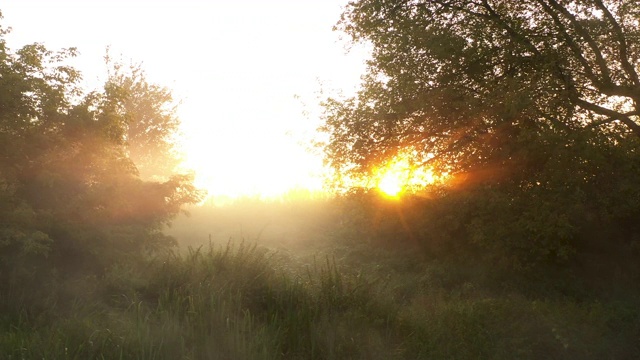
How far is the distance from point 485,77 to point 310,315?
340 inches

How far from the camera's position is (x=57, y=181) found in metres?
12.8

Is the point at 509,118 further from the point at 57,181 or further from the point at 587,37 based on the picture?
the point at 57,181

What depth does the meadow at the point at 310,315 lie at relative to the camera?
741 centimetres

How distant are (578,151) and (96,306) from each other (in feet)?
34.1

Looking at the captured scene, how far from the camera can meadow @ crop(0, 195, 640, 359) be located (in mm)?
7414

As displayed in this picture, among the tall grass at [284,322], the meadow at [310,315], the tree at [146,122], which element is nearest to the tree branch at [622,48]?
the meadow at [310,315]

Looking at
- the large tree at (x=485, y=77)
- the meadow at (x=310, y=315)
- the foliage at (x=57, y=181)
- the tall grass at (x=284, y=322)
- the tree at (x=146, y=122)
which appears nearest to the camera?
the tall grass at (x=284, y=322)

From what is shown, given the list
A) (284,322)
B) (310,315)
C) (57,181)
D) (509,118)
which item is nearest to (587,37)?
(509,118)

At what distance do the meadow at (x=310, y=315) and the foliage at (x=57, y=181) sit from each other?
957 mm

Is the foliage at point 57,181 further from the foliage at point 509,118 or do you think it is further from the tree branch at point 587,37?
the tree branch at point 587,37

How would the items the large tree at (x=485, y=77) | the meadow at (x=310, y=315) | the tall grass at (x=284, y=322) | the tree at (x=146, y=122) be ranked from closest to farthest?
the tall grass at (x=284, y=322)
the meadow at (x=310, y=315)
the large tree at (x=485, y=77)
the tree at (x=146, y=122)

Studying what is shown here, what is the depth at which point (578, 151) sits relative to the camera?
1197cm

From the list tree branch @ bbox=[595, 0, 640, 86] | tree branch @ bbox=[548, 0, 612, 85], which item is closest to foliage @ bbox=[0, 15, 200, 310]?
tree branch @ bbox=[548, 0, 612, 85]

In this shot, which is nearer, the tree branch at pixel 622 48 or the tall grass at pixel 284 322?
the tall grass at pixel 284 322
